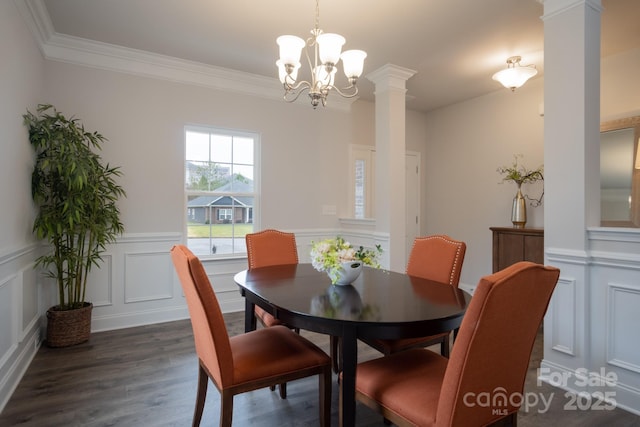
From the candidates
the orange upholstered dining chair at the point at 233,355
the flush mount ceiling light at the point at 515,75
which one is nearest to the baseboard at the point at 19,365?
the orange upholstered dining chair at the point at 233,355

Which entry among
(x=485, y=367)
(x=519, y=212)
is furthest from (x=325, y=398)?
(x=519, y=212)

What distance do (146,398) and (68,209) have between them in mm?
1612

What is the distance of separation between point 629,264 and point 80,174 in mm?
3762

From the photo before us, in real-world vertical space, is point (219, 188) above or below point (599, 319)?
above

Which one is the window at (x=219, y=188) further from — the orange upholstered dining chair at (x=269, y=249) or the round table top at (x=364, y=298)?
the round table top at (x=364, y=298)

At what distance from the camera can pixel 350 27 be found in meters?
2.96

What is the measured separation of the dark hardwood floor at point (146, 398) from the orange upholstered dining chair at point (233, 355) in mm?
388

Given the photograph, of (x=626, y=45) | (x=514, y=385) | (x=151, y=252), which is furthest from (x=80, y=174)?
(x=626, y=45)

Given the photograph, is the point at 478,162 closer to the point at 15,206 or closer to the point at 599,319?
the point at 599,319

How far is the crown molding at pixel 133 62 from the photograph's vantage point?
9.26 feet

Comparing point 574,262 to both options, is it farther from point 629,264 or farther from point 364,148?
point 364,148

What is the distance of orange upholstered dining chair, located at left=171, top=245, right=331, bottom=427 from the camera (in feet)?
4.83

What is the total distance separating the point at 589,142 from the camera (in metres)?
2.25

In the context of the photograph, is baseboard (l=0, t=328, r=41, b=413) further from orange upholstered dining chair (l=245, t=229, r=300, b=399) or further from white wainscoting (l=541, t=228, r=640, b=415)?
white wainscoting (l=541, t=228, r=640, b=415)
